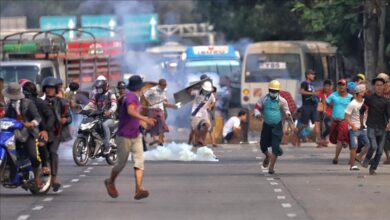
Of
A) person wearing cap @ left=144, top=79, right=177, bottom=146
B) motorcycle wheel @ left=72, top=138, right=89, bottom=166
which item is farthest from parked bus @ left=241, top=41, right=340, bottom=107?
motorcycle wheel @ left=72, top=138, right=89, bottom=166

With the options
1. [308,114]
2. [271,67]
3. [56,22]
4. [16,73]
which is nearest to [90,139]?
[308,114]

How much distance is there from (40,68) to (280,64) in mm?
9213

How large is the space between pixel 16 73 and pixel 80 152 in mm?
7668

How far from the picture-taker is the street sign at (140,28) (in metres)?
46.8

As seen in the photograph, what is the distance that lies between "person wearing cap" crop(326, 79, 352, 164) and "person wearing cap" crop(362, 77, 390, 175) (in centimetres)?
161

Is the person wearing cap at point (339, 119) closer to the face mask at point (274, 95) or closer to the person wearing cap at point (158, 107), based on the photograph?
the face mask at point (274, 95)

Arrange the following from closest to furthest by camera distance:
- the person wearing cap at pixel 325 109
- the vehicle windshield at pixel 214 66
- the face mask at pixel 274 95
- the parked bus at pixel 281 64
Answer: the face mask at pixel 274 95, the person wearing cap at pixel 325 109, the parked bus at pixel 281 64, the vehicle windshield at pixel 214 66

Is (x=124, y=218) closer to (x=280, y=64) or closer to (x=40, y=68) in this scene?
(x=40, y=68)

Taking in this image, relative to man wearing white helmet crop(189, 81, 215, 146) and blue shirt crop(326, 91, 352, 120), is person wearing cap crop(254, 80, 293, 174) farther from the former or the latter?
man wearing white helmet crop(189, 81, 215, 146)

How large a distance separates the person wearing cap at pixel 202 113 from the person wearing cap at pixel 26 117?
34.1ft

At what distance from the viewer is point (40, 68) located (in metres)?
26.6

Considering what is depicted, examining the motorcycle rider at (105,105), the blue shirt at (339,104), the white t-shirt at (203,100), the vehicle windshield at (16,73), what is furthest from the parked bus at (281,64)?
the motorcycle rider at (105,105)

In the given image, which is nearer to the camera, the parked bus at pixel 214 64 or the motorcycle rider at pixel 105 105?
the motorcycle rider at pixel 105 105

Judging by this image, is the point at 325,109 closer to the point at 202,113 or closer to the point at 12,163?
the point at 202,113
